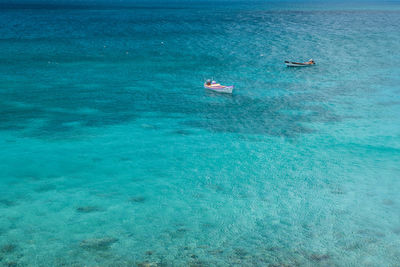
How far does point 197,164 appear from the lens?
27.4 m

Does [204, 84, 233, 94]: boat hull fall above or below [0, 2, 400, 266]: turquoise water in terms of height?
above

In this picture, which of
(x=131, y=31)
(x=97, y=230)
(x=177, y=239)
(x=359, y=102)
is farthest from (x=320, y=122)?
(x=131, y=31)

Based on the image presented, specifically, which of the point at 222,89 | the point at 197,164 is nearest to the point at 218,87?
the point at 222,89

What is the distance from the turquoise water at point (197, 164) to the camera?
737 inches

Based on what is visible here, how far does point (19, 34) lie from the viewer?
81.8 metres

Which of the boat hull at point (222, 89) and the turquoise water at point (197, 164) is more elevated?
the boat hull at point (222, 89)

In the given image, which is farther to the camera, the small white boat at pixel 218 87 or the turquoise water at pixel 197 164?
the small white boat at pixel 218 87

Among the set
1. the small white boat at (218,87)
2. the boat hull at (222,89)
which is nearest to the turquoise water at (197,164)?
the small white boat at (218,87)

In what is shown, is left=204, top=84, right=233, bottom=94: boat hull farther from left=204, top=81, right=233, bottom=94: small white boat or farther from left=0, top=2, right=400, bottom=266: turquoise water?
left=0, top=2, right=400, bottom=266: turquoise water

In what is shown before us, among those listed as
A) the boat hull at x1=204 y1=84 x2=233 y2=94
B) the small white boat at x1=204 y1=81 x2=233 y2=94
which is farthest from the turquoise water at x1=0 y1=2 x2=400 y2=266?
the boat hull at x1=204 y1=84 x2=233 y2=94

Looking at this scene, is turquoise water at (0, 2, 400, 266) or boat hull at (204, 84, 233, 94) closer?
turquoise water at (0, 2, 400, 266)

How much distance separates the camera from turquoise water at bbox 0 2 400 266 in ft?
61.4

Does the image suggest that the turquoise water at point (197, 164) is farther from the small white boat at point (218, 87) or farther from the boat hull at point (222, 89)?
the boat hull at point (222, 89)

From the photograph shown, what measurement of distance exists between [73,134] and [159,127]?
7132mm
